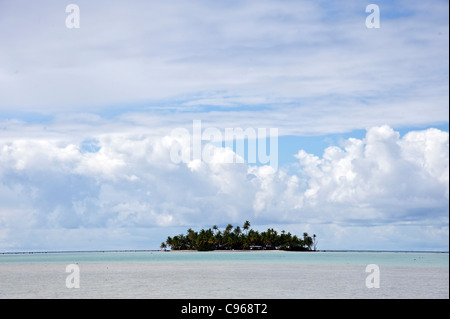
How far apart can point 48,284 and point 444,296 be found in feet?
115

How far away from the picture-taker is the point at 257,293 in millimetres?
42000
